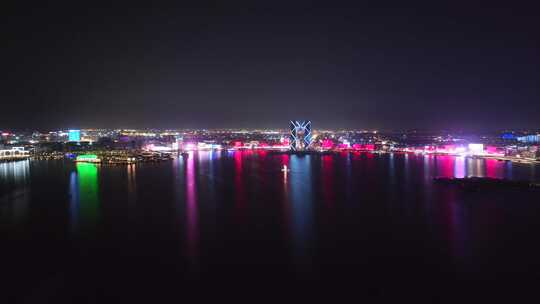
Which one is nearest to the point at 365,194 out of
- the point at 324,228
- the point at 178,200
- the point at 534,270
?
the point at 324,228

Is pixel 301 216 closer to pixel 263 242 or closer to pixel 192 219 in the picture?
pixel 263 242

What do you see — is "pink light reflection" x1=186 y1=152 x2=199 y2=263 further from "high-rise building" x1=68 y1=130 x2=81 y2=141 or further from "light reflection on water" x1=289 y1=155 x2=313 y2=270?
"high-rise building" x1=68 y1=130 x2=81 y2=141

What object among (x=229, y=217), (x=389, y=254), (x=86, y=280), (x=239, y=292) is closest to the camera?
(x=239, y=292)

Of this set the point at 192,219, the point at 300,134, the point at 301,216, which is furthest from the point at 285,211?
the point at 300,134

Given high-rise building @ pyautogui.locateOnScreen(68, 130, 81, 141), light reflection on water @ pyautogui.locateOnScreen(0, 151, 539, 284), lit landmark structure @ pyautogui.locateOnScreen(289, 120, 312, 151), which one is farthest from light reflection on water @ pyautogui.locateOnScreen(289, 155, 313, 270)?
high-rise building @ pyautogui.locateOnScreen(68, 130, 81, 141)

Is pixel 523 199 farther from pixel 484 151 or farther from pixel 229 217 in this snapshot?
pixel 484 151
